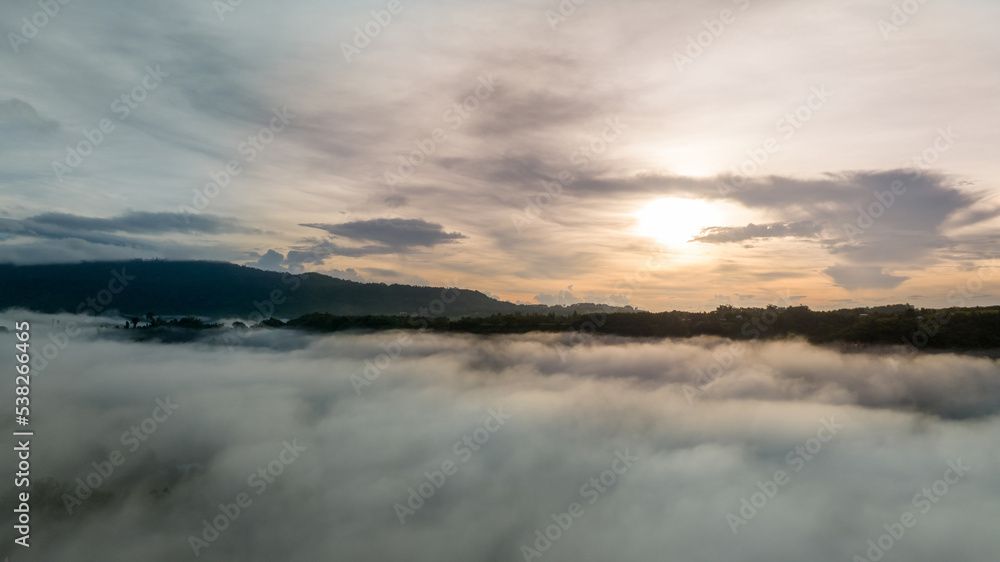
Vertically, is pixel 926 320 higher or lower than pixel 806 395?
higher

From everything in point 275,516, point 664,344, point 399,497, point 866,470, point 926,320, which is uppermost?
point 926,320

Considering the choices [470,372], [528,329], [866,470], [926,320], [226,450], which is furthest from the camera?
[528,329]

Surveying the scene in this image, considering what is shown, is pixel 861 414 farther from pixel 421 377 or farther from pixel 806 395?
pixel 421 377

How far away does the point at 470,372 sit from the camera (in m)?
89.9

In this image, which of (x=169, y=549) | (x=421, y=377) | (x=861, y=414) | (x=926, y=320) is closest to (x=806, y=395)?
(x=861, y=414)

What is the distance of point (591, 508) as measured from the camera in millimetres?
49062

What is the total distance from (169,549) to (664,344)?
3299 inches

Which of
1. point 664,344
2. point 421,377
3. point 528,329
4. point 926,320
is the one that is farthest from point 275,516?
point 926,320

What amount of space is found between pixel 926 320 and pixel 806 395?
56.5 ft

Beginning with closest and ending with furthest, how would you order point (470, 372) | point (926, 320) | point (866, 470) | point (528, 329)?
point (866, 470)
point (926, 320)
point (470, 372)
point (528, 329)

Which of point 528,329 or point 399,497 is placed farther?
point 528,329

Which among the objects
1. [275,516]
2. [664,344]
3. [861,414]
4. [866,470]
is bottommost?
[275,516]

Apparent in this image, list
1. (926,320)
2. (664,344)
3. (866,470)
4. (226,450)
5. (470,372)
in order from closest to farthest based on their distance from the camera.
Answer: (866,470) → (926,320) → (226,450) → (664,344) → (470,372)

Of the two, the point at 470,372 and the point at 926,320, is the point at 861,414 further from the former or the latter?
the point at 470,372
